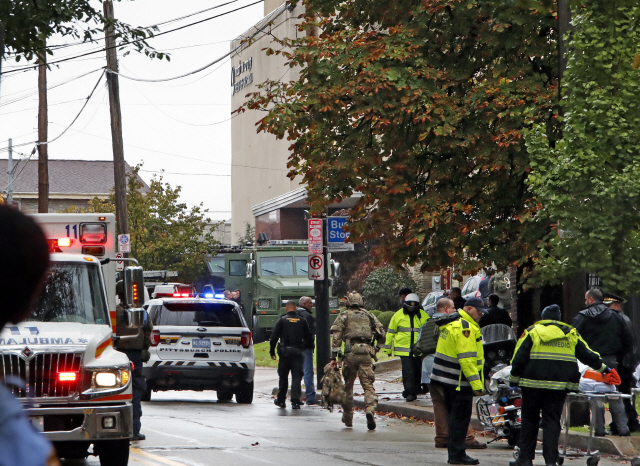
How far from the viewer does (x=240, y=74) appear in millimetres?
79062

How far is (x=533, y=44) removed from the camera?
625 inches

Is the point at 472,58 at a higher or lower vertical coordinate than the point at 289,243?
higher

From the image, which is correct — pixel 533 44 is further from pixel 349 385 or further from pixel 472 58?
pixel 349 385

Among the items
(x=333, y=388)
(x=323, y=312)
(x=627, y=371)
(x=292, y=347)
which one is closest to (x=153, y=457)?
(x=333, y=388)

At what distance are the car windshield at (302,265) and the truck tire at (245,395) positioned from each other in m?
15.8

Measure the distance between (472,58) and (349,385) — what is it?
6.08 m

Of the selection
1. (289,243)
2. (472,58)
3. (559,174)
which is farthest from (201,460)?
(289,243)

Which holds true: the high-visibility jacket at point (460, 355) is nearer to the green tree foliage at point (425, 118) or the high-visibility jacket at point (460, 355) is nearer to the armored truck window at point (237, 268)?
the green tree foliage at point (425, 118)

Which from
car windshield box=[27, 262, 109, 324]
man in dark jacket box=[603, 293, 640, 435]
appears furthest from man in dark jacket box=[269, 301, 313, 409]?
car windshield box=[27, 262, 109, 324]

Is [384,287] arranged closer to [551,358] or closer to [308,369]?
[308,369]

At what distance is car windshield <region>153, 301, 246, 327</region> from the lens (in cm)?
1638

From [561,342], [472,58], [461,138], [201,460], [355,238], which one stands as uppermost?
[472,58]

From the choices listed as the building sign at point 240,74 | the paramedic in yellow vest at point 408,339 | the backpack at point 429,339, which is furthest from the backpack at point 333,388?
the building sign at point 240,74

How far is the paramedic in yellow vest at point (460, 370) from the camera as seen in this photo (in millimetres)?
10406
